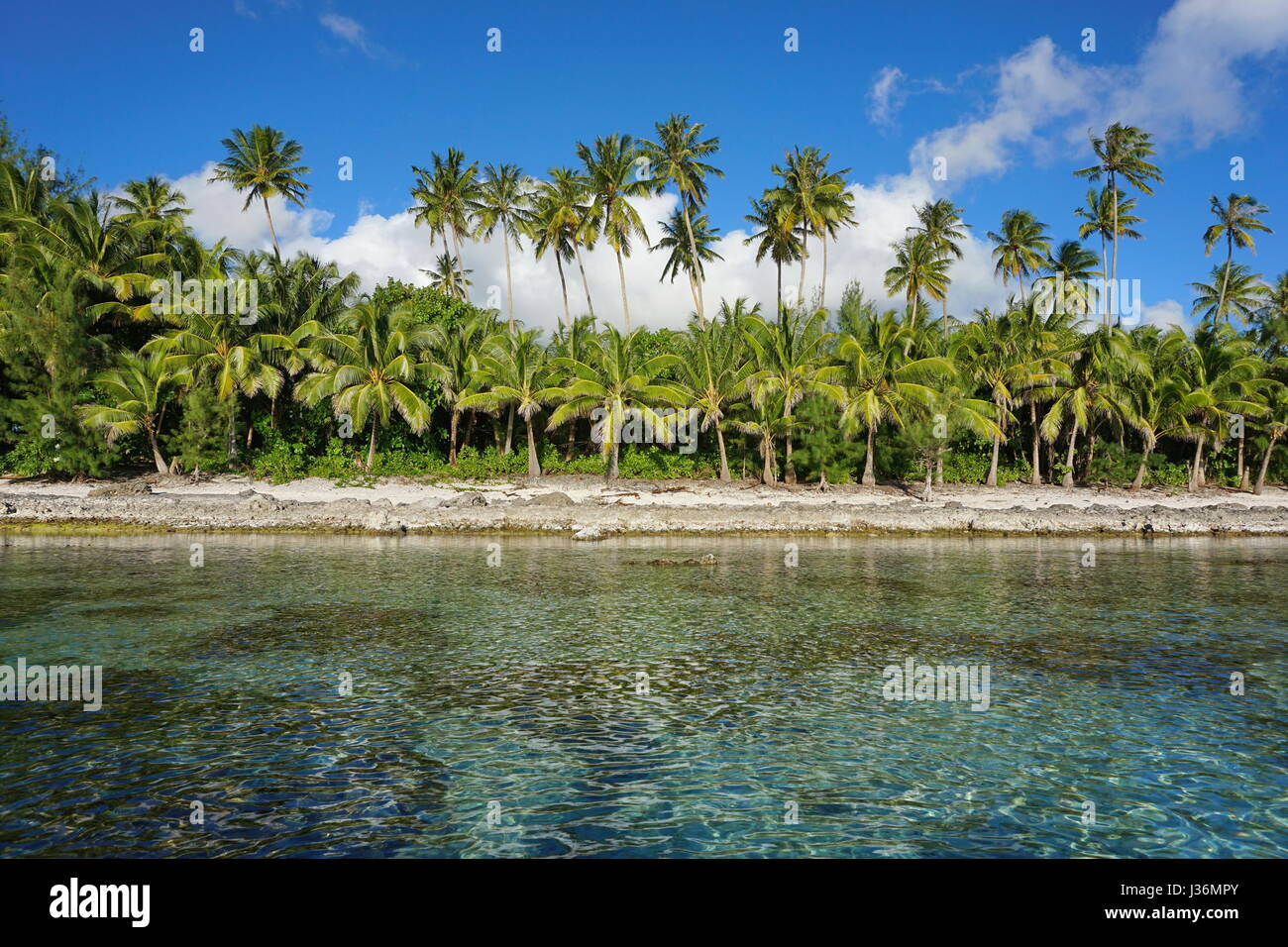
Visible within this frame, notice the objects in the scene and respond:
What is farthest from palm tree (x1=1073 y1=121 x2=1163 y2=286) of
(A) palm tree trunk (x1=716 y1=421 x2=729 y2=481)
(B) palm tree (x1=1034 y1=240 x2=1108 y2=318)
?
(A) palm tree trunk (x1=716 y1=421 x2=729 y2=481)

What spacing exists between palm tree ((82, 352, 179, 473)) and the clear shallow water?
2049 centimetres

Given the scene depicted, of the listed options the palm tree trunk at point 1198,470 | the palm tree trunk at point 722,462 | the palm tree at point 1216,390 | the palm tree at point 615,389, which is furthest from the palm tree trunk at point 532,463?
the palm tree trunk at point 1198,470

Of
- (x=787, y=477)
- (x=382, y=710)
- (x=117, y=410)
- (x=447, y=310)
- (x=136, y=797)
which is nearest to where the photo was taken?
(x=136, y=797)

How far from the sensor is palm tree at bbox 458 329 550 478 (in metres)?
40.7

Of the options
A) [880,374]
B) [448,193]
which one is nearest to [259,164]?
[448,193]

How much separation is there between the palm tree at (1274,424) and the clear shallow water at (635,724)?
1277 inches

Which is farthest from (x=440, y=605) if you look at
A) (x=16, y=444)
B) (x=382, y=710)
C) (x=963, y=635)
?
(x=16, y=444)

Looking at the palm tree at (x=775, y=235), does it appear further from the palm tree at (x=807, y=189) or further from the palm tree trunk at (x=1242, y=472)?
the palm tree trunk at (x=1242, y=472)

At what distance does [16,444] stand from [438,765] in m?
41.8

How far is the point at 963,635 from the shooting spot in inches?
551

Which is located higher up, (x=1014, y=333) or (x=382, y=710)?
(x=1014, y=333)
